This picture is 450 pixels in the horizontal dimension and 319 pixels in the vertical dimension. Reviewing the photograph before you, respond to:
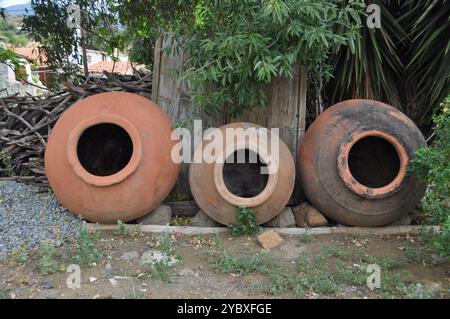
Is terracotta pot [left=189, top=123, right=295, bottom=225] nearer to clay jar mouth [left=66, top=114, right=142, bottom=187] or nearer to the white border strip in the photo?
the white border strip

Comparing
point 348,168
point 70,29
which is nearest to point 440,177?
point 348,168

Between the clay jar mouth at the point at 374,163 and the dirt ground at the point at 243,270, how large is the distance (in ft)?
1.47

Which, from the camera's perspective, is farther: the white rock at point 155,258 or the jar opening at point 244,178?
the jar opening at point 244,178

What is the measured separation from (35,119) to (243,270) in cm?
356

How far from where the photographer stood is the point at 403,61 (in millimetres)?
5270

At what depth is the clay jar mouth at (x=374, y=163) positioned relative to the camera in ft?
12.7

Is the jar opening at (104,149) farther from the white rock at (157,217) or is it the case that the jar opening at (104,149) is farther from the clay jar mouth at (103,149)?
the white rock at (157,217)

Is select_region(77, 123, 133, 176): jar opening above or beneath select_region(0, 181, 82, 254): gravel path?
above

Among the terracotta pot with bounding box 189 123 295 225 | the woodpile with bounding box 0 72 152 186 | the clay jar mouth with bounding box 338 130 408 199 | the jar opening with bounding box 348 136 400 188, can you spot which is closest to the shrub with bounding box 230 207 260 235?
the terracotta pot with bounding box 189 123 295 225

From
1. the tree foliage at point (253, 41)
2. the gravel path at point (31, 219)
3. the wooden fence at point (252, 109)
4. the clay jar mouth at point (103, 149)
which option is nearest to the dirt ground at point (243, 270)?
the gravel path at point (31, 219)

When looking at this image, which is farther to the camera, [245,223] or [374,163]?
[374,163]

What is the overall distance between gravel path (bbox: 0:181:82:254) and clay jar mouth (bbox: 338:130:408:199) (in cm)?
235

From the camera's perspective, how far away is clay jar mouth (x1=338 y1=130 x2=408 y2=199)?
12.7 feet

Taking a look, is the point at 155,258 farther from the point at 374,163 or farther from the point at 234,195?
the point at 374,163
